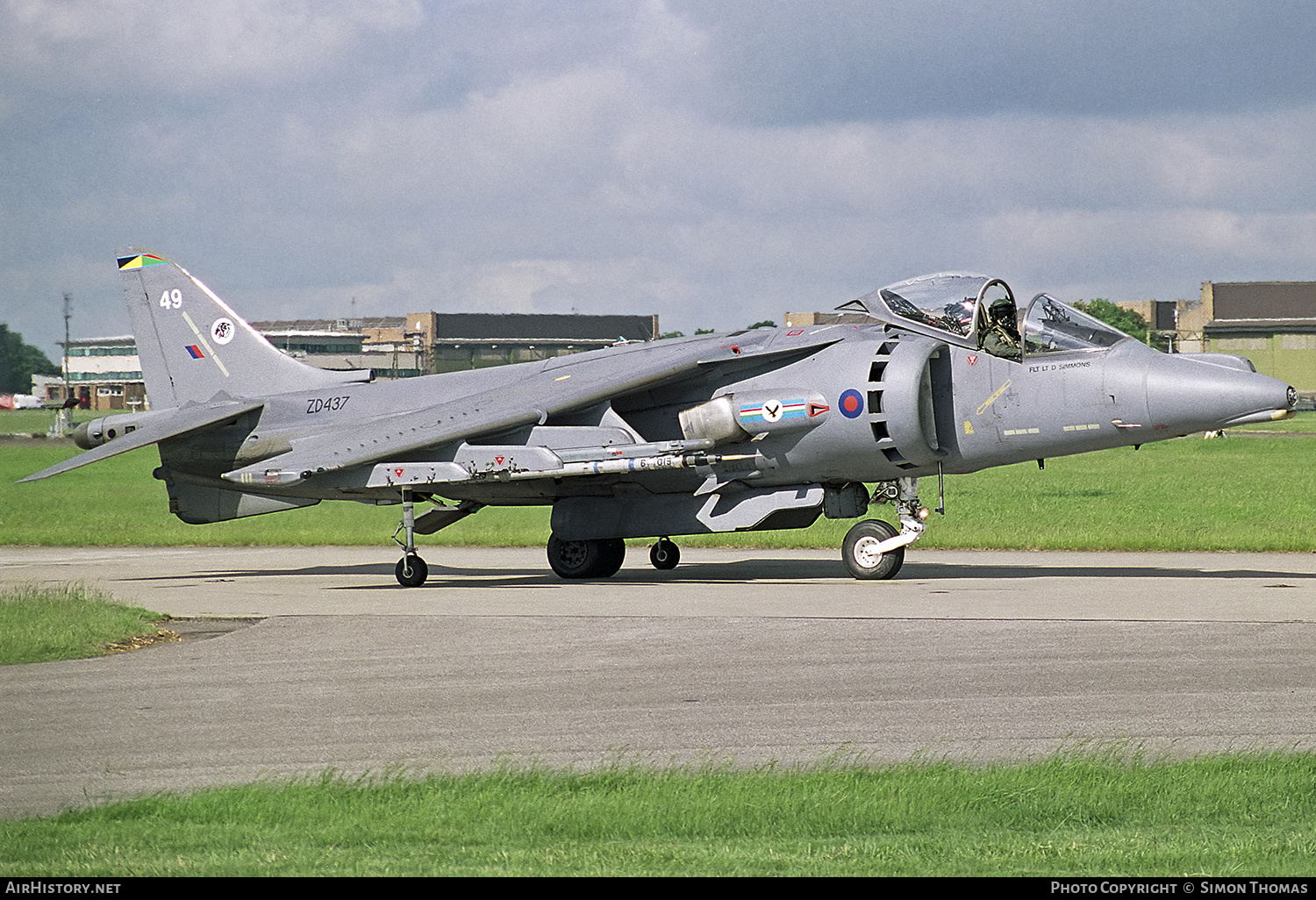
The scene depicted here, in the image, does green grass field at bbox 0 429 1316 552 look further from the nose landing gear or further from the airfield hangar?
the airfield hangar

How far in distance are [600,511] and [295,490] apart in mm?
4088

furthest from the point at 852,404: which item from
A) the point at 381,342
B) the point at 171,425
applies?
the point at 381,342

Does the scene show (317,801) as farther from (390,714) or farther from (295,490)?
(295,490)

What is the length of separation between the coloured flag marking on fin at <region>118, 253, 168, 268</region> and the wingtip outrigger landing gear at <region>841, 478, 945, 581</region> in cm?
1090

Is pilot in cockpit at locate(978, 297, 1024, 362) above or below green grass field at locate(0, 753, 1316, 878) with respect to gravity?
above

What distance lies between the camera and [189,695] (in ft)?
29.7

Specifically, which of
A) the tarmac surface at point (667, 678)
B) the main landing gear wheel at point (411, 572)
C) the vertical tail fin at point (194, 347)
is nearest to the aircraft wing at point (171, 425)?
the vertical tail fin at point (194, 347)

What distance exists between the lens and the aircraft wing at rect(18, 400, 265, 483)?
1694 centimetres

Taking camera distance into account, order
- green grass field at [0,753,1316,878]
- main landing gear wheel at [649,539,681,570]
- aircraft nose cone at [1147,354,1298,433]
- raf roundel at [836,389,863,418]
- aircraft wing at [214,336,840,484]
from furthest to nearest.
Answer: main landing gear wheel at [649,539,681,570]
aircraft wing at [214,336,840,484]
raf roundel at [836,389,863,418]
aircraft nose cone at [1147,354,1298,433]
green grass field at [0,753,1316,878]

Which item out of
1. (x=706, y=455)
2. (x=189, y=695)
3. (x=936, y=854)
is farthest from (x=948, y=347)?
(x=936, y=854)

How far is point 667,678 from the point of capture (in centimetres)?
955

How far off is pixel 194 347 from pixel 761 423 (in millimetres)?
8791

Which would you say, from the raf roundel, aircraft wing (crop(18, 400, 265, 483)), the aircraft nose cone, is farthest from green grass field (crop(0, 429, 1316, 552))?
the raf roundel

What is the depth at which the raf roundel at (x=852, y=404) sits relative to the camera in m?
15.2
